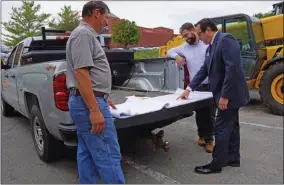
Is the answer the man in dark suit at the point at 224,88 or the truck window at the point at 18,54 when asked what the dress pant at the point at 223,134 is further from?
the truck window at the point at 18,54

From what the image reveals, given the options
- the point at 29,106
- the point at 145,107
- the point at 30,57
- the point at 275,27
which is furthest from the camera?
the point at 275,27

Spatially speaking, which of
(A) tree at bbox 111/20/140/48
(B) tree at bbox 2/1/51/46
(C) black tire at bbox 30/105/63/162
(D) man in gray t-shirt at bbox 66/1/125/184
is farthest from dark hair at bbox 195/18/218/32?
(A) tree at bbox 111/20/140/48

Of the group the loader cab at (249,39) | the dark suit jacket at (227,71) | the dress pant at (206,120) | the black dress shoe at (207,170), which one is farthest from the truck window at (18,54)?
the loader cab at (249,39)

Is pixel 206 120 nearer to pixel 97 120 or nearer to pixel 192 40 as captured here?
pixel 192 40

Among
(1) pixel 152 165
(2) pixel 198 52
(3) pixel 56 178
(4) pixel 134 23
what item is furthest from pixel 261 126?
(4) pixel 134 23

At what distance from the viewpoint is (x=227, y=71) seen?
3236 millimetres

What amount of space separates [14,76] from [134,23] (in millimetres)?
36549

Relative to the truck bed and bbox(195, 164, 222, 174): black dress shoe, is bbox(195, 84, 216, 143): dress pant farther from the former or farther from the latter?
bbox(195, 164, 222, 174): black dress shoe

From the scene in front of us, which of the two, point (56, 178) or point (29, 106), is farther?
point (29, 106)

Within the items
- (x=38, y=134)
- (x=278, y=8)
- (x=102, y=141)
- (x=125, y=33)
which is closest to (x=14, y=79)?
(x=38, y=134)

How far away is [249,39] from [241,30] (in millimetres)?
373

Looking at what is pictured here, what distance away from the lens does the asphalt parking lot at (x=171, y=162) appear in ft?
11.5

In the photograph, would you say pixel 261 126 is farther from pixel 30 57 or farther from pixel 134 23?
pixel 134 23

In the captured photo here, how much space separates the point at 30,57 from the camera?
4754mm
